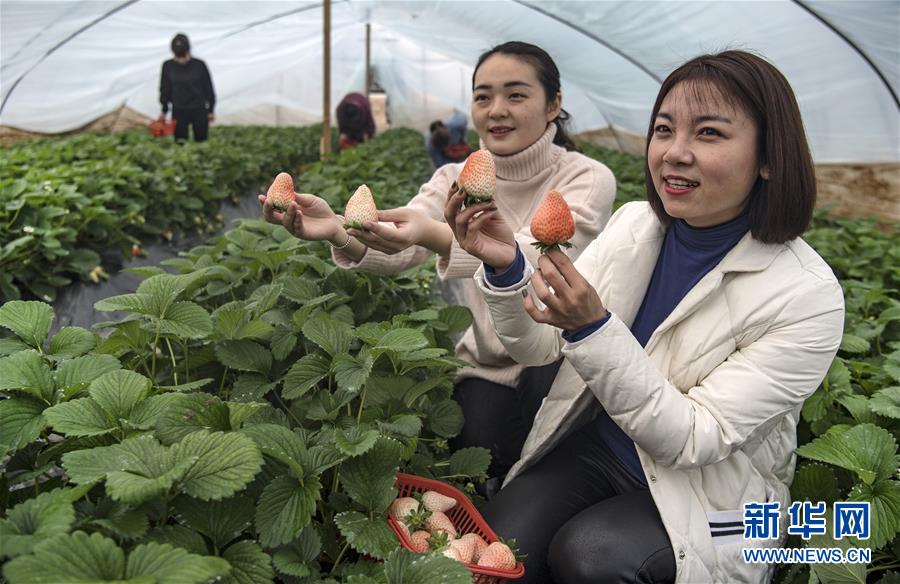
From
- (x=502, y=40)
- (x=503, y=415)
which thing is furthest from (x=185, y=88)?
(x=503, y=415)

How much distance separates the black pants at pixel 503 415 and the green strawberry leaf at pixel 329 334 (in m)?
0.80

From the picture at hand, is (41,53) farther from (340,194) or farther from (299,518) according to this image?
(299,518)

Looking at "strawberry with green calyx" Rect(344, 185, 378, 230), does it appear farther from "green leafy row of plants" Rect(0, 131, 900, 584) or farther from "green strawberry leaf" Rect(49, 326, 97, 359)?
"green strawberry leaf" Rect(49, 326, 97, 359)

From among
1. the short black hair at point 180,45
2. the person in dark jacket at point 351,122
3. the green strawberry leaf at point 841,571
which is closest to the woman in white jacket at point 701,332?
the green strawberry leaf at point 841,571

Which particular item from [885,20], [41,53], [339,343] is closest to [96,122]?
[41,53]

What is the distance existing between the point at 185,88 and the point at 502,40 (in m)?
3.98

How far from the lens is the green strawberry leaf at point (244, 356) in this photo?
178cm

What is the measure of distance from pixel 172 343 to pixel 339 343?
67 cm

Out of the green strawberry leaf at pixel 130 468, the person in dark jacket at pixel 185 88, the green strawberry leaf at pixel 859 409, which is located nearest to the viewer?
the green strawberry leaf at pixel 130 468

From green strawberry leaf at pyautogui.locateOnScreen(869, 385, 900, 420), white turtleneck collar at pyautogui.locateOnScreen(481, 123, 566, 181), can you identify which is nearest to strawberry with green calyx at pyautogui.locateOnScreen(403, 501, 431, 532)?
green strawberry leaf at pyautogui.locateOnScreen(869, 385, 900, 420)

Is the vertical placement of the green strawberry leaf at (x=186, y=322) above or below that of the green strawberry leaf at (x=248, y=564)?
above

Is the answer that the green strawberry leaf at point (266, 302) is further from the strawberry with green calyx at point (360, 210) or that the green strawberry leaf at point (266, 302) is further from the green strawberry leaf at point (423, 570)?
the green strawberry leaf at point (423, 570)

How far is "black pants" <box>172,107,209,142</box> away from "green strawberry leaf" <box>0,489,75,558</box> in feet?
27.1

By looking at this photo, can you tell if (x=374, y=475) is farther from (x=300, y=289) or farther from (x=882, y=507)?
(x=882, y=507)
